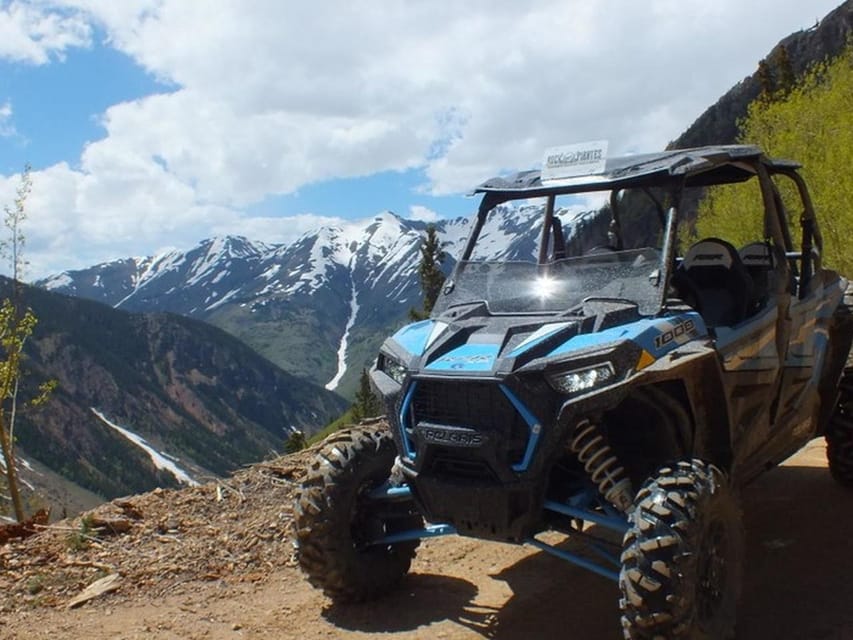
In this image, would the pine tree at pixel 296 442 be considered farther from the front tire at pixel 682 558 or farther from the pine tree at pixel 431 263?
the front tire at pixel 682 558

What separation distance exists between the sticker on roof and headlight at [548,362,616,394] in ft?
6.00

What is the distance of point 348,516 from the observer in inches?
238

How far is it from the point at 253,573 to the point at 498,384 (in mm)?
3549

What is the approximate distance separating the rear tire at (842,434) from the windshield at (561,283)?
326 centimetres

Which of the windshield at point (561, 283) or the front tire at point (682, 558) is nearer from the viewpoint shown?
the front tire at point (682, 558)

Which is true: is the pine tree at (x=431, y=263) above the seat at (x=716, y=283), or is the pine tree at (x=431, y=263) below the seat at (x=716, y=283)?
above

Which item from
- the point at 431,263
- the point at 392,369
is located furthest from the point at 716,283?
the point at 431,263

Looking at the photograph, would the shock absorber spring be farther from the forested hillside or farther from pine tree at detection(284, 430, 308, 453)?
pine tree at detection(284, 430, 308, 453)

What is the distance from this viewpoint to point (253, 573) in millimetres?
7316

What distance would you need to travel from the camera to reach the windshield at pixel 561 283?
5.62 meters

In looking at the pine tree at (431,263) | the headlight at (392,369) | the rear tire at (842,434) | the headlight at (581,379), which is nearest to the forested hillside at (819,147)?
the rear tire at (842,434)

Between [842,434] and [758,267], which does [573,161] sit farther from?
[842,434]

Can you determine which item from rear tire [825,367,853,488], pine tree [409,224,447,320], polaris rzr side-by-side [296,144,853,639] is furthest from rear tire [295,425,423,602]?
pine tree [409,224,447,320]

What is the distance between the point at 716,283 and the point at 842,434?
2.21m
